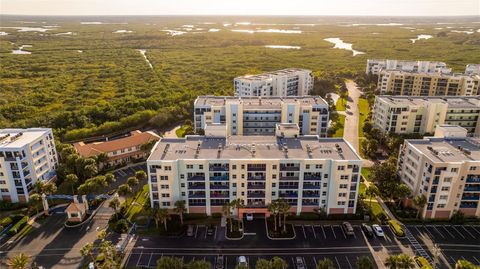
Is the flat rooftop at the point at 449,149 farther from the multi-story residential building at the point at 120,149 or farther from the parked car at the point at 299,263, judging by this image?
the multi-story residential building at the point at 120,149

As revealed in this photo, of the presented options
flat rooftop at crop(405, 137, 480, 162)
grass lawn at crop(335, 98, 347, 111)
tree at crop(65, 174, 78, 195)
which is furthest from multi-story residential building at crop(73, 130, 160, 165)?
grass lawn at crop(335, 98, 347, 111)

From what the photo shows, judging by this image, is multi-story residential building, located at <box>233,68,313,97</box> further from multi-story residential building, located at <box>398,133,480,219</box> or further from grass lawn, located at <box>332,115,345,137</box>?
multi-story residential building, located at <box>398,133,480,219</box>

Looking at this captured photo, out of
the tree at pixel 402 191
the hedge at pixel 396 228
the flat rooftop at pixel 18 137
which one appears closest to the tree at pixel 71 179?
the flat rooftop at pixel 18 137

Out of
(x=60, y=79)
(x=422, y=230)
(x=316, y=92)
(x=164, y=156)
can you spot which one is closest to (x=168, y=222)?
(x=164, y=156)

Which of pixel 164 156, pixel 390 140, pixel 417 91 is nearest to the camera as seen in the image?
pixel 164 156

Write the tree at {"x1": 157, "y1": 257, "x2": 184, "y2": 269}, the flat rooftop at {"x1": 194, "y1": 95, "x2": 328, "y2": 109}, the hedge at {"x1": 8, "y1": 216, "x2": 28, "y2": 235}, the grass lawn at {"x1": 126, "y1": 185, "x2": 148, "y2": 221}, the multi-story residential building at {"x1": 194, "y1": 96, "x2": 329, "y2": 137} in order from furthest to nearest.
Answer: the flat rooftop at {"x1": 194, "y1": 95, "x2": 328, "y2": 109}, the multi-story residential building at {"x1": 194, "y1": 96, "x2": 329, "y2": 137}, the grass lawn at {"x1": 126, "y1": 185, "x2": 148, "y2": 221}, the hedge at {"x1": 8, "y1": 216, "x2": 28, "y2": 235}, the tree at {"x1": 157, "y1": 257, "x2": 184, "y2": 269}

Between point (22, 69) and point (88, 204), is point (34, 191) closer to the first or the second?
point (88, 204)

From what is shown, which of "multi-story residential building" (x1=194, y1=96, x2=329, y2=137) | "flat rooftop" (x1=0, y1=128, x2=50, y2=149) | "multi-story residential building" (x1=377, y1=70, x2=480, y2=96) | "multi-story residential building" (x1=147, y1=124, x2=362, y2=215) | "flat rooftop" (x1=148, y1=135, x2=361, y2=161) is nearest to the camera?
"multi-story residential building" (x1=147, y1=124, x2=362, y2=215)
